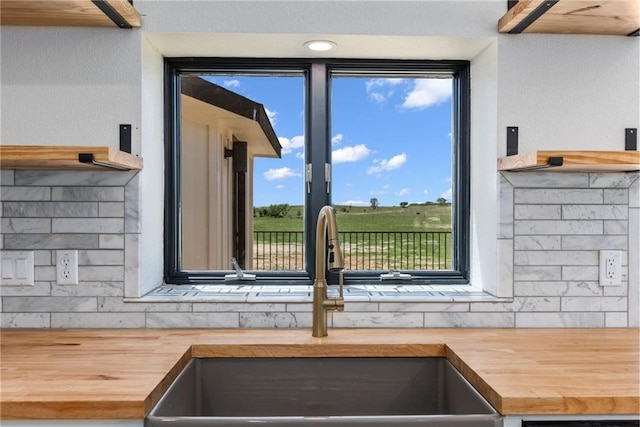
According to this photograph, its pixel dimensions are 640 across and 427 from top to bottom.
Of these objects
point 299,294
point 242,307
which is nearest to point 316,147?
point 299,294

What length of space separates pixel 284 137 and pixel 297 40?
0.41 metres

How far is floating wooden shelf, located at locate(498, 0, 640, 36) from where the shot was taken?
156 cm

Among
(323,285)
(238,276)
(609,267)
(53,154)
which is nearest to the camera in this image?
(53,154)

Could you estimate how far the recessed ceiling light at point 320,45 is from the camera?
1844mm

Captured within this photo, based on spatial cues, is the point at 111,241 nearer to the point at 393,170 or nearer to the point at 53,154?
the point at 53,154

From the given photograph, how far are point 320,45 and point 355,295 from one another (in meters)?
0.91

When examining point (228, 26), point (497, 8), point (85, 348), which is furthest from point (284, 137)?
point (85, 348)

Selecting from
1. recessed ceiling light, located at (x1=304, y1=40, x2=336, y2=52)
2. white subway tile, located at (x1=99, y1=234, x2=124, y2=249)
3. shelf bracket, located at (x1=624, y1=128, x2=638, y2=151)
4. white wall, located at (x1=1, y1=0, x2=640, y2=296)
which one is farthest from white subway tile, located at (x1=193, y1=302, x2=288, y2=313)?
shelf bracket, located at (x1=624, y1=128, x2=638, y2=151)

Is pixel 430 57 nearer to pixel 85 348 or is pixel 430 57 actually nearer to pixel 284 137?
pixel 284 137

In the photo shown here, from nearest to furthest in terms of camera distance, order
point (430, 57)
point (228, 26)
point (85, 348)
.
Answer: point (85, 348) < point (228, 26) < point (430, 57)

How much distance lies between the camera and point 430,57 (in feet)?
6.61

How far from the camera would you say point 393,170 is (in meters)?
2.11

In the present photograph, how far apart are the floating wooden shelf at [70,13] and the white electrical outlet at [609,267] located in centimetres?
179

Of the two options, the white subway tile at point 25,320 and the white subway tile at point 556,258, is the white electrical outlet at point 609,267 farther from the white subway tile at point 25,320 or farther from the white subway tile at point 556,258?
the white subway tile at point 25,320
